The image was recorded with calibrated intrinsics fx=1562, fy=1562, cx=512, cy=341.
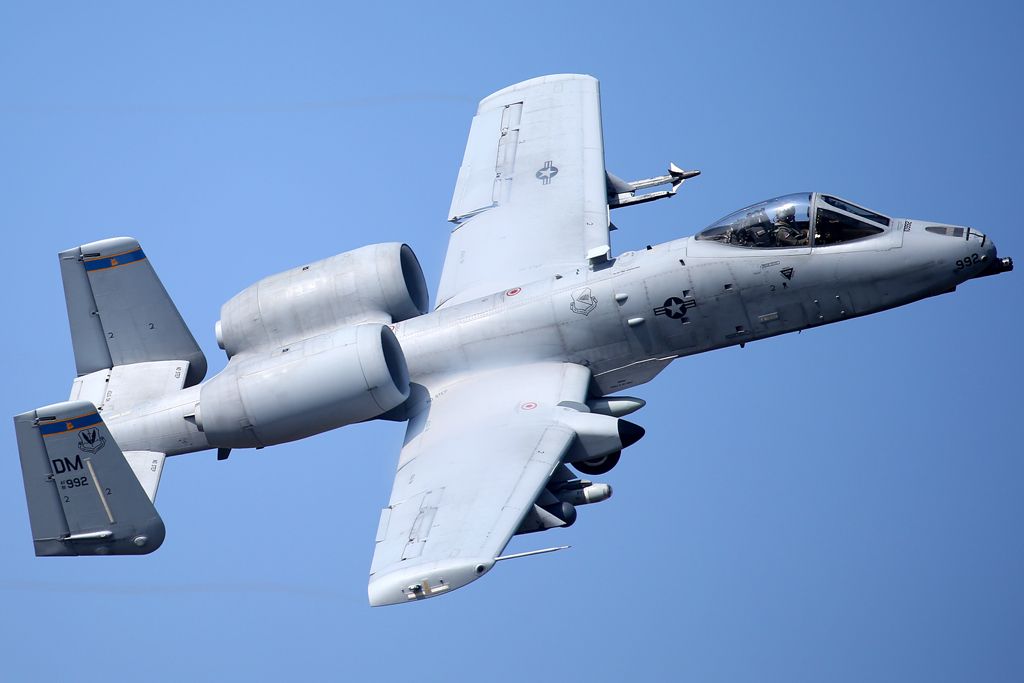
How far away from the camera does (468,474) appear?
21000 millimetres

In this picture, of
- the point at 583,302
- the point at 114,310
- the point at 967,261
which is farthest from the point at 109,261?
the point at 967,261

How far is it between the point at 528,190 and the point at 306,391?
19.7 feet

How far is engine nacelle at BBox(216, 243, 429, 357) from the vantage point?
77.9 ft

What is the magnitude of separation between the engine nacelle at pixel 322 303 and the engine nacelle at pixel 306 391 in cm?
120

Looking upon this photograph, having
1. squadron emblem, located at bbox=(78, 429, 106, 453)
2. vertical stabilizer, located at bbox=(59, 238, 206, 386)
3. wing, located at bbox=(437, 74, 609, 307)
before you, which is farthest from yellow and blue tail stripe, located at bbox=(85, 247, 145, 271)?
wing, located at bbox=(437, 74, 609, 307)

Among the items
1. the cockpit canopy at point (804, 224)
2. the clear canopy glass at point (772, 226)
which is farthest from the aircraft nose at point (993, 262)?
the clear canopy glass at point (772, 226)

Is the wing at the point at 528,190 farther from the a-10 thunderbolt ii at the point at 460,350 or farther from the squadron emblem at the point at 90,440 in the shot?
the squadron emblem at the point at 90,440

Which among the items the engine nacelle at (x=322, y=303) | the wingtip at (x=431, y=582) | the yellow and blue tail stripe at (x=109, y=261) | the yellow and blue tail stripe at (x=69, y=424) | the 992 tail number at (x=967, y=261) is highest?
the yellow and blue tail stripe at (x=109, y=261)

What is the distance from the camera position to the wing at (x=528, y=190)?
24.7 metres

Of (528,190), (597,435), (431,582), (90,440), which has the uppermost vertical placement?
(528,190)

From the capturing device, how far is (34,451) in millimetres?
21047

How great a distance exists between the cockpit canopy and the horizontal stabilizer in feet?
29.4

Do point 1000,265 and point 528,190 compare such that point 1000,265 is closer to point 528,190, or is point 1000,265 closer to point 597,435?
point 597,435

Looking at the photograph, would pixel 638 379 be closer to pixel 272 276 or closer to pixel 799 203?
pixel 799 203
